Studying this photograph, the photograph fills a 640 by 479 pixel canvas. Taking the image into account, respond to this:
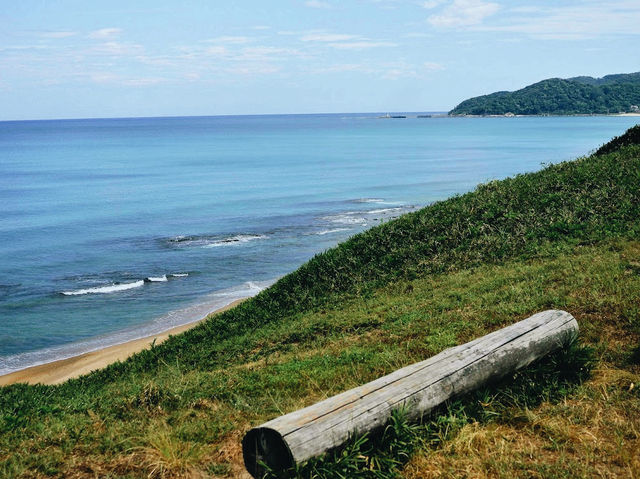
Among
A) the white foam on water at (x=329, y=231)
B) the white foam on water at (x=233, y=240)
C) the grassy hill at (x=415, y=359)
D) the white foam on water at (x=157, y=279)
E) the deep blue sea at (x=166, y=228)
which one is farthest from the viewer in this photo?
the white foam on water at (x=329, y=231)

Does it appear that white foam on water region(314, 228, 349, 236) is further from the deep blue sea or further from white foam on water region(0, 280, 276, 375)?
white foam on water region(0, 280, 276, 375)

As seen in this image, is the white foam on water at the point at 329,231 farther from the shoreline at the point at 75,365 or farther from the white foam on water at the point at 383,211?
the shoreline at the point at 75,365

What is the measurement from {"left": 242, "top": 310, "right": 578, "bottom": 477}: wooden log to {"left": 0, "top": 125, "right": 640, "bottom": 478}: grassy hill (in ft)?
0.64

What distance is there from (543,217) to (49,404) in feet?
45.8

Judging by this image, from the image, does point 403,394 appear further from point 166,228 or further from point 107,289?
point 166,228

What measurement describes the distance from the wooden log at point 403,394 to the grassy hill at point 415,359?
0.64ft

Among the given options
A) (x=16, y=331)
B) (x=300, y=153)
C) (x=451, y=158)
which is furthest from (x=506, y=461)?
(x=300, y=153)

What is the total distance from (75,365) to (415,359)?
14.6 meters

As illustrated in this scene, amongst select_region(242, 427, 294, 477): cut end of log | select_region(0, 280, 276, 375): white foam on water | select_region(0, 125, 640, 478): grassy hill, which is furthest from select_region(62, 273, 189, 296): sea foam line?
select_region(242, 427, 294, 477): cut end of log

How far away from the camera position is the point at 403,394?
579cm

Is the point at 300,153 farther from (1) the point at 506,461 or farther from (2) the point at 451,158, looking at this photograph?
(1) the point at 506,461

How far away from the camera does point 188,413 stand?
7.40 metres

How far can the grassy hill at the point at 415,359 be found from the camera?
5711 mm

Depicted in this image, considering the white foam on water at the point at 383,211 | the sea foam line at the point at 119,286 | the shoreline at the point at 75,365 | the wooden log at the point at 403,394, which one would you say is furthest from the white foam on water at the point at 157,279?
the wooden log at the point at 403,394
